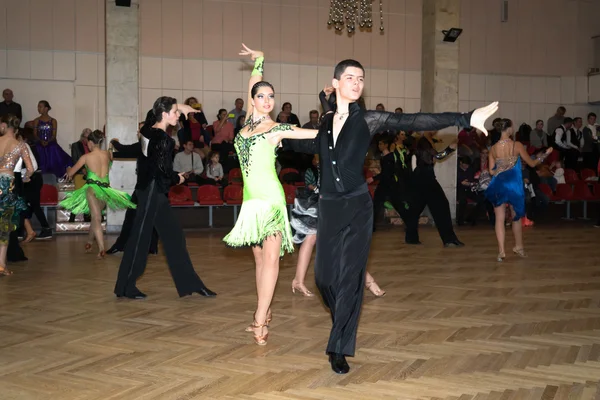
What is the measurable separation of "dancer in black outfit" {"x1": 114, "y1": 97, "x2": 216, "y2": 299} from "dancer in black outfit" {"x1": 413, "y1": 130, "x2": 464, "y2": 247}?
14.5 feet

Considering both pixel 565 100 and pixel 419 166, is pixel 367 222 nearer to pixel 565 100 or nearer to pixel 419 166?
pixel 419 166

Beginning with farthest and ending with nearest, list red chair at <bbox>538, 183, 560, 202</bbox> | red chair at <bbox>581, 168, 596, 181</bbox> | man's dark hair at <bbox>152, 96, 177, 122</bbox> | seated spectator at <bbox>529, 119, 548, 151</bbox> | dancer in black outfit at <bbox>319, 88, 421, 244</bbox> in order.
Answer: seated spectator at <bbox>529, 119, 548, 151</bbox>, red chair at <bbox>581, 168, 596, 181</bbox>, red chair at <bbox>538, 183, 560, 202</bbox>, dancer in black outfit at <bbox>319, 88, 421, 244</bbox>, man's dark hair at <bbox>152, 96, 177, 122</bbox>

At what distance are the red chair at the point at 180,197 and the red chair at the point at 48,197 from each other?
1.69 metres

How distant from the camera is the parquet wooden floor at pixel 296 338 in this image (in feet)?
11.8

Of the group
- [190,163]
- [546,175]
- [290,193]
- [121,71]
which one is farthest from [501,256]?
[121,71]

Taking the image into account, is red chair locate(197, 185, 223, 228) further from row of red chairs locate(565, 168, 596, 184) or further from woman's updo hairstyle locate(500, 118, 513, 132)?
row of red chairs locate(565, 168, 596, 184)

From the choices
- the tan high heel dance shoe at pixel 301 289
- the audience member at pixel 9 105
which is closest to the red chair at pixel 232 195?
the audience member at pixel 9 105

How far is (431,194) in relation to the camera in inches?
382

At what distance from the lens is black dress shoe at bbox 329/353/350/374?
3.82 metres

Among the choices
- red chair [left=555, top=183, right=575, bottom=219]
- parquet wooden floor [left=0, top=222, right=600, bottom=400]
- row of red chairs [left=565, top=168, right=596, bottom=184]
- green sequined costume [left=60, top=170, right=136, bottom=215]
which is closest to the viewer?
parquet wooden floor [left=0, top=222, right=600, bottom=400]

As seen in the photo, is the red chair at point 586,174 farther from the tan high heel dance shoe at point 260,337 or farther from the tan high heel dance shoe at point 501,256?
the tan high heel dance shoe at point 260,337

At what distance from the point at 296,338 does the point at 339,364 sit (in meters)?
0.79

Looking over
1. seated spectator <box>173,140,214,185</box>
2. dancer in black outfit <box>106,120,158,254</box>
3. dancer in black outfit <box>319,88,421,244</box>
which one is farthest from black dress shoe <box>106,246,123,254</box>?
dancer in black outfit <box>319,88,421,244</box>

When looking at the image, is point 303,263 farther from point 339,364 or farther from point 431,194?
point 431,194
